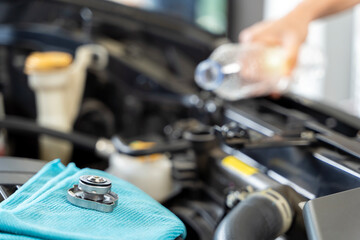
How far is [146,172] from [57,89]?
0.95 feet

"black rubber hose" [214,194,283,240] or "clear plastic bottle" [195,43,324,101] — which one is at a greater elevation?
"clear plastic bottle" [195,43,324,101]

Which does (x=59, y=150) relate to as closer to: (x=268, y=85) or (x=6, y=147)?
(x=6, y=147)

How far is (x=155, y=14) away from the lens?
111cm

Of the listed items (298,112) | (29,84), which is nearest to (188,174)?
(298,112)

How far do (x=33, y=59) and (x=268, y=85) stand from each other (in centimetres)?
46

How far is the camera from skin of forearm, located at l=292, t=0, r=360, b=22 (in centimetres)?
84

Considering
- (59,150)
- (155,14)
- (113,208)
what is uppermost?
(155,14)

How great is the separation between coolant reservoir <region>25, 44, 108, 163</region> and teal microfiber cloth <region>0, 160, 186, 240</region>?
46cm

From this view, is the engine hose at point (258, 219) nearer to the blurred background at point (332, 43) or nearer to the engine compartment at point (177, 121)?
the engine compartment at point (177, 121)

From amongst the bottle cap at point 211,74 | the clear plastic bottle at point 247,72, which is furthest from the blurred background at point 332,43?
the bottle cap at point 211,74

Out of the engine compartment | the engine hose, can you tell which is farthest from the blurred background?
the engine hose

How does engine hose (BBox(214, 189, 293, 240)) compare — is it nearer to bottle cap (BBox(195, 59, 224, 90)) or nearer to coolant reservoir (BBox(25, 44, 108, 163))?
bottle cap (BBox(195, 59, 224, 90))

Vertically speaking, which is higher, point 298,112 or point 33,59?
point 33,59

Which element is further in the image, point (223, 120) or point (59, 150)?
point (59, 150)
